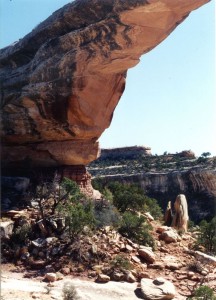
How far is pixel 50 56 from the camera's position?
47.4ft

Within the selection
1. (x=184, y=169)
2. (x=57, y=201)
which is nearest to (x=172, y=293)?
(x=57, y=201)

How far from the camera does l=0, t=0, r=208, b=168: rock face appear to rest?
42.7 feet

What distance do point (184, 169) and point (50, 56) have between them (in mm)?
23747

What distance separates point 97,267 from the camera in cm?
1062

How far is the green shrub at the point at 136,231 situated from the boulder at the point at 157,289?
2671 millimetres

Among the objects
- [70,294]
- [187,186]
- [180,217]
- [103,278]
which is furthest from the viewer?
[187,186]

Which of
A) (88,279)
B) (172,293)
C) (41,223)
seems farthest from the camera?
(41,223)

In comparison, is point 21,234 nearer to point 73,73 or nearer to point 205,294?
point 205,294

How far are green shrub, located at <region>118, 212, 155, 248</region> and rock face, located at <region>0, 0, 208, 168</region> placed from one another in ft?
13.0

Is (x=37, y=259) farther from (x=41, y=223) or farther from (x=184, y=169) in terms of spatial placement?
(x=184, y=169)

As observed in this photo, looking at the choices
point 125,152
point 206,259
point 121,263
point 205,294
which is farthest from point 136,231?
point 125,152

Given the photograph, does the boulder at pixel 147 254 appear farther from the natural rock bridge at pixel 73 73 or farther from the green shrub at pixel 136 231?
the natural rock bridge at pixel 73 73

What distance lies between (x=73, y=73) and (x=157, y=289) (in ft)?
25.3

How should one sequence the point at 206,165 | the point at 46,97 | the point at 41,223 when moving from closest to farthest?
1. the point at 41,223
2. the point at 46,97
3. the point at 206,165
